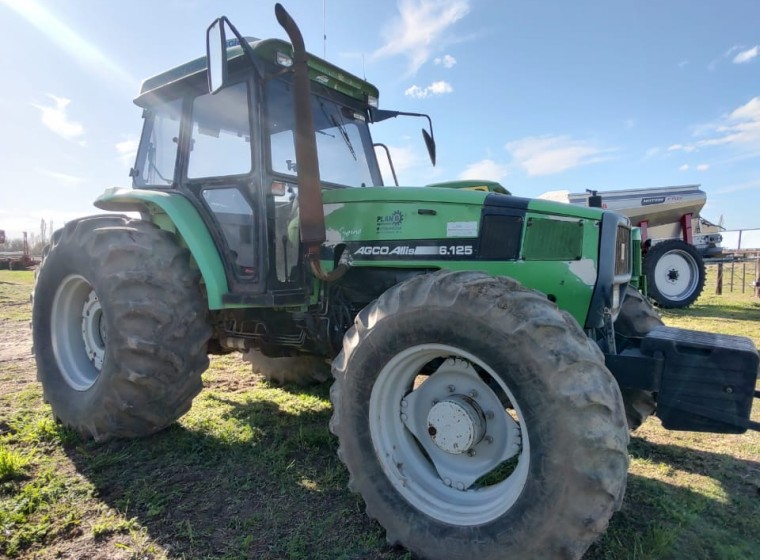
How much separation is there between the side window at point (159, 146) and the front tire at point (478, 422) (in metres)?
2.39

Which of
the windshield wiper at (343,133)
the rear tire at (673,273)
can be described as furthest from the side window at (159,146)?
the rear tire at (673,273)

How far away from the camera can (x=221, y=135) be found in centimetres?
355

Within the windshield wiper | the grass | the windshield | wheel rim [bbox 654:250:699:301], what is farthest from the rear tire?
the windshield wiper

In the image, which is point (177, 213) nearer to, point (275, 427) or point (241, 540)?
point (275, 427)

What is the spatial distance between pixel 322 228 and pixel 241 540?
5.22 ft

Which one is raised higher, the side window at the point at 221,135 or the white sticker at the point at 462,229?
the side window at the point at 221,135

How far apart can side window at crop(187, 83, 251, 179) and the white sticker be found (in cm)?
144

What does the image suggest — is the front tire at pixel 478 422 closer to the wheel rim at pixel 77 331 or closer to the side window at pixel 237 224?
the side window at pixel 237 224

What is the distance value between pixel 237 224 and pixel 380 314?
1.58m

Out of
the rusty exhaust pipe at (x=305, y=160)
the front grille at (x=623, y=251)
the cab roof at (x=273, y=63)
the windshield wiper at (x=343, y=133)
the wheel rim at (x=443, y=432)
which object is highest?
the cab roof at (x=273, y=63)

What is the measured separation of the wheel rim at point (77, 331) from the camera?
3.66m

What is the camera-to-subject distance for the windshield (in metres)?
3.33

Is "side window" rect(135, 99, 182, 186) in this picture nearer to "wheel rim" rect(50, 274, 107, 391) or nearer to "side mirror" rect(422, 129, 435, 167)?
"wheel rim" rect(50, 274, 107, 391)

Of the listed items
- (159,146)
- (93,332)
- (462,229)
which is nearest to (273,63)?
(159,146)
